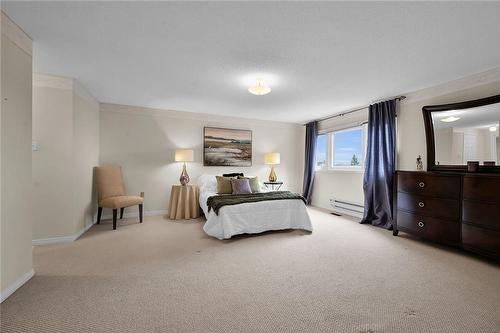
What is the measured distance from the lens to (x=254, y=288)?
196 cm

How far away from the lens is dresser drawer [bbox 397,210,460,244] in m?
2.78

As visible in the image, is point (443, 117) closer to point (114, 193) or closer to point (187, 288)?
point (187, 288)

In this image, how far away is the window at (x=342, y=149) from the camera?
4.77 metres

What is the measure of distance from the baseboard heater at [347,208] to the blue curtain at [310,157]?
0.76m

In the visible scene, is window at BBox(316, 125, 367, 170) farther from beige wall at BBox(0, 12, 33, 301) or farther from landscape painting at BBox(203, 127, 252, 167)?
beige wall at BBox(0, 12, 33, 301)

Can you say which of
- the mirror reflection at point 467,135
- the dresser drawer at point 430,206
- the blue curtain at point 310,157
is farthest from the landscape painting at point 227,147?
the mirror reflection at point 467,135

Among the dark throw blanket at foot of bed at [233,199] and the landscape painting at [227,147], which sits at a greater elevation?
the landscape painting at [227,147]

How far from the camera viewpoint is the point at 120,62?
8.59ft

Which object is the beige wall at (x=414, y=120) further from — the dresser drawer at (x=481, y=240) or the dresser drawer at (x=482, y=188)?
the dresser drawer at (x=481, y=240)

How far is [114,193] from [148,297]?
9.25 ft

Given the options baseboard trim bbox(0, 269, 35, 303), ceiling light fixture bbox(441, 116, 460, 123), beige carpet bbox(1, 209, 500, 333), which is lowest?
beige carpet bbox(1, 209, 500, 333)

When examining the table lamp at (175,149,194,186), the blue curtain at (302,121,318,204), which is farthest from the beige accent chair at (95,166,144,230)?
the blue curtain at (302,121,318,204)

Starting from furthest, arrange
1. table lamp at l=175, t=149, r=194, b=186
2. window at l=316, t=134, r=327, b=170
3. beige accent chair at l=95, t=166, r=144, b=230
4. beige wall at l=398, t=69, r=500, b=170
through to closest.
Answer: window at l=316, t=134, r=327, b=170 < table lamp at l=175, t=149, r=194, b=186 < beige accent chair at l=95, t=166, r=144, b=230 < beige wall at l=398, t=69, r=500, b=170

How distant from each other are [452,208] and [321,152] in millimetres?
3208
